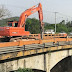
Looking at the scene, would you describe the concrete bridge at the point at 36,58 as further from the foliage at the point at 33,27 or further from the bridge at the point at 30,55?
the foliage at the point at 33,27

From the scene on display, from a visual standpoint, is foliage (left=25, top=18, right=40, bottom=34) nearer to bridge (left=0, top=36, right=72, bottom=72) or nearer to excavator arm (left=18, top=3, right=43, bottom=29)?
excavator arm (left=18, top=3, right=43, bottom=29)

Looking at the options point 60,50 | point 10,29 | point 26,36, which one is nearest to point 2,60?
point 60,50

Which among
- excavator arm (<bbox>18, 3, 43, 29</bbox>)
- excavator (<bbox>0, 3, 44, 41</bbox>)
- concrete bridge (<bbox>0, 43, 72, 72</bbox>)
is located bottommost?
concrete bridge (<bbox>0, 43, 72, 72</bbox>)

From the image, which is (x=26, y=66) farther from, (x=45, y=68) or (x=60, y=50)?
(x=60, y=50)

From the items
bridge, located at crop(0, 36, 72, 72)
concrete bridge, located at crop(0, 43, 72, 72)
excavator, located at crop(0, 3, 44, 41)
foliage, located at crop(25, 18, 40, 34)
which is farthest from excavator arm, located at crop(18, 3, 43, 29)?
foliage, located at crop(25, 18, 40, 34)

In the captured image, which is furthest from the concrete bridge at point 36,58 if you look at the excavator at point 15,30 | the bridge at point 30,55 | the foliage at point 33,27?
the foliage at point 33,27

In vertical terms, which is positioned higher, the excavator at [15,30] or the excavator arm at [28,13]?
the excavator arm at [28,13]

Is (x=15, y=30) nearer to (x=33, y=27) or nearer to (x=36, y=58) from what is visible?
(x=36, y=58)

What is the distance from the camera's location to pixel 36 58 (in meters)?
9.72

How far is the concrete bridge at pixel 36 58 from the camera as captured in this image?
7648 millimetres

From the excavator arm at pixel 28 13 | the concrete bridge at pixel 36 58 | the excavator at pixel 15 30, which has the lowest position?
the concrete bridge at pixel 36 58

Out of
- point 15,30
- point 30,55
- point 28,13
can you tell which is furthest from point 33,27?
point 30,55

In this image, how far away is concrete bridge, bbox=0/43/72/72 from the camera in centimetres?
765

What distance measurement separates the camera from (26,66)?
888 centimetres
